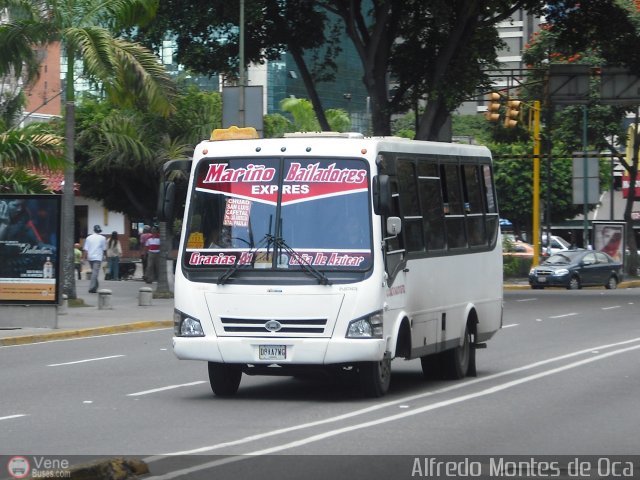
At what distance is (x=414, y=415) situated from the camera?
13.1 metres

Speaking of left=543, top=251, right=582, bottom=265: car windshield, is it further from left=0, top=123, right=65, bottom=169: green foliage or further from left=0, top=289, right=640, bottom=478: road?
left=0, top=289, right=640, bottom=478: road

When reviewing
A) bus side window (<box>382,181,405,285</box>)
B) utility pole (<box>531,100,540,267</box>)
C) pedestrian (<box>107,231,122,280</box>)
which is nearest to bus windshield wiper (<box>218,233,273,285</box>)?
bus side window (<box>382,181,405,285</box>)

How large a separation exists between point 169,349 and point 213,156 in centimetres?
778

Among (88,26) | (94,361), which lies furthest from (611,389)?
(88,26)

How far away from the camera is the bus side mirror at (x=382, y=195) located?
13914 mm

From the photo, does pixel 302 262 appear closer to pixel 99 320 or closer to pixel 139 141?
pixel 99 320

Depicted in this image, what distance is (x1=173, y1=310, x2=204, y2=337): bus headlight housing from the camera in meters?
14.2

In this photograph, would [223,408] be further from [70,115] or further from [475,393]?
[70,115]

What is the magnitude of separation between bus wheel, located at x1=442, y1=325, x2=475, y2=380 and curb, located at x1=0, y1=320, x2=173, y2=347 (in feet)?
28.6

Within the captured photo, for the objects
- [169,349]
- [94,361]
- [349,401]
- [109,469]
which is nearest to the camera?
[109,469]

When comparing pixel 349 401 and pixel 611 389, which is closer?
pixel 349 401

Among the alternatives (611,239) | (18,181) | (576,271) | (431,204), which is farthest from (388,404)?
(611,239)

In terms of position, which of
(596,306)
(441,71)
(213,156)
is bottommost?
(596,306)

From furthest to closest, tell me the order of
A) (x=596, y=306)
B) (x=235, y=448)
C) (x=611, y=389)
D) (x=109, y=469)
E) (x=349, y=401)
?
(x=596, y=306), (x=611, y=389), (x=349, y=401), (x=235, y=448), (x=109, y=469)
